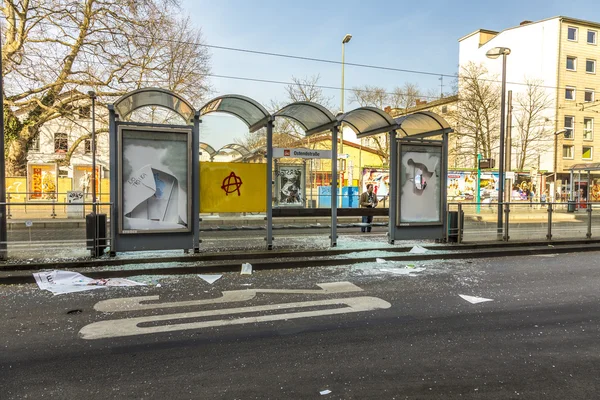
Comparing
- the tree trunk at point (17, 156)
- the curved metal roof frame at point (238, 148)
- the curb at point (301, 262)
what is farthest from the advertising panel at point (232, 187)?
the tree trunk at point (17, 156)

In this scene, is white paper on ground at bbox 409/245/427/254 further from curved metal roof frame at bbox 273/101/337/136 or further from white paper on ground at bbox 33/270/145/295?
white paper on ground at bbox 33/270/145/295

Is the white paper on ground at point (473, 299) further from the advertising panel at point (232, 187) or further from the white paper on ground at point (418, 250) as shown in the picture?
the advertising panel at point (232, 187)

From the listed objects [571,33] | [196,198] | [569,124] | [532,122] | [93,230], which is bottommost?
[93,230]

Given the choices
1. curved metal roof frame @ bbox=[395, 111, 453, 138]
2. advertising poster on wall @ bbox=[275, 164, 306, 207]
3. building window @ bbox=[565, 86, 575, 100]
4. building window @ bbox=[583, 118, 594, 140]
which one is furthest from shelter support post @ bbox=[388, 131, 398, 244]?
building window @ bbox=[583, 118, 594, 140]

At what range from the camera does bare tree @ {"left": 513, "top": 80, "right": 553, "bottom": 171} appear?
37.2m

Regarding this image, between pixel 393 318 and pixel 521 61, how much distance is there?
152 feet

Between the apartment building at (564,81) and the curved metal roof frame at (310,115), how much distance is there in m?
36.0

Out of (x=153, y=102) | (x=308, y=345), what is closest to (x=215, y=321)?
(x=308, y=345)

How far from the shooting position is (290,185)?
10258mm

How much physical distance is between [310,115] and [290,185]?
190 centimetres

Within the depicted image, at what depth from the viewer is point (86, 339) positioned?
4.05 meters

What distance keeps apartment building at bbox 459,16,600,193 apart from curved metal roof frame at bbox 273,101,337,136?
3596 centimetres

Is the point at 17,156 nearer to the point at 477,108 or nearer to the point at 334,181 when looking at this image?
the point at 334,181

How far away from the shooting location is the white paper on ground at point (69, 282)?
5.97m
